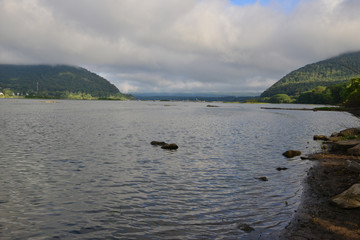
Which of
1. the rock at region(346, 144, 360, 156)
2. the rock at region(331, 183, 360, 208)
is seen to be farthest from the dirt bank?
the rock at region(346, 144, 360, 156)

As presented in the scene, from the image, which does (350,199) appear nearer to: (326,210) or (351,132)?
(326,210)

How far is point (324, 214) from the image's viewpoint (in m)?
15.1

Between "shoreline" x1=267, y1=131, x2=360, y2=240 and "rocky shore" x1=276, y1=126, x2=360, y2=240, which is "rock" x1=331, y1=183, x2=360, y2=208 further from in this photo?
"shoreline" x1=267, y1=131, x2=360, y2=240

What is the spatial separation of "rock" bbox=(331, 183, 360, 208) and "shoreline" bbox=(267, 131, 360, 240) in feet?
0.88

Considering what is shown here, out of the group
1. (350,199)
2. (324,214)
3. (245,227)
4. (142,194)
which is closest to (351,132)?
(350,199)

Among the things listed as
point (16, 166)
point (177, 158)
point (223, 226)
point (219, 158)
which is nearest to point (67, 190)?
point (16, 166)

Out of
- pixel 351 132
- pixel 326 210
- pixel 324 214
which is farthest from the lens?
pixel 351 132

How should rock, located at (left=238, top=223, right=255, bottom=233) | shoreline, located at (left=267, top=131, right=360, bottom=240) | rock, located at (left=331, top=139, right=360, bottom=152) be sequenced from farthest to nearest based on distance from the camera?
rock, located at (left=331, top=139, right=360, bottom=152)
rock, located at (left=238, top=223, right=255, bottom=233)
shoreline, located at (left=267, top=131, right=360, bottom=240)

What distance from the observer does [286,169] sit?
27641mm

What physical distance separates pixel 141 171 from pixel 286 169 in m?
15.4

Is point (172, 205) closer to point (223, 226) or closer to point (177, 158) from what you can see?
point (223, 226)

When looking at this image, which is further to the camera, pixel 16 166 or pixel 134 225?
pixel 16 166

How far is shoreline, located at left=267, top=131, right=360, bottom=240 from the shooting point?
12.7 meters

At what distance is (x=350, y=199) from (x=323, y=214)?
7.38 feet
